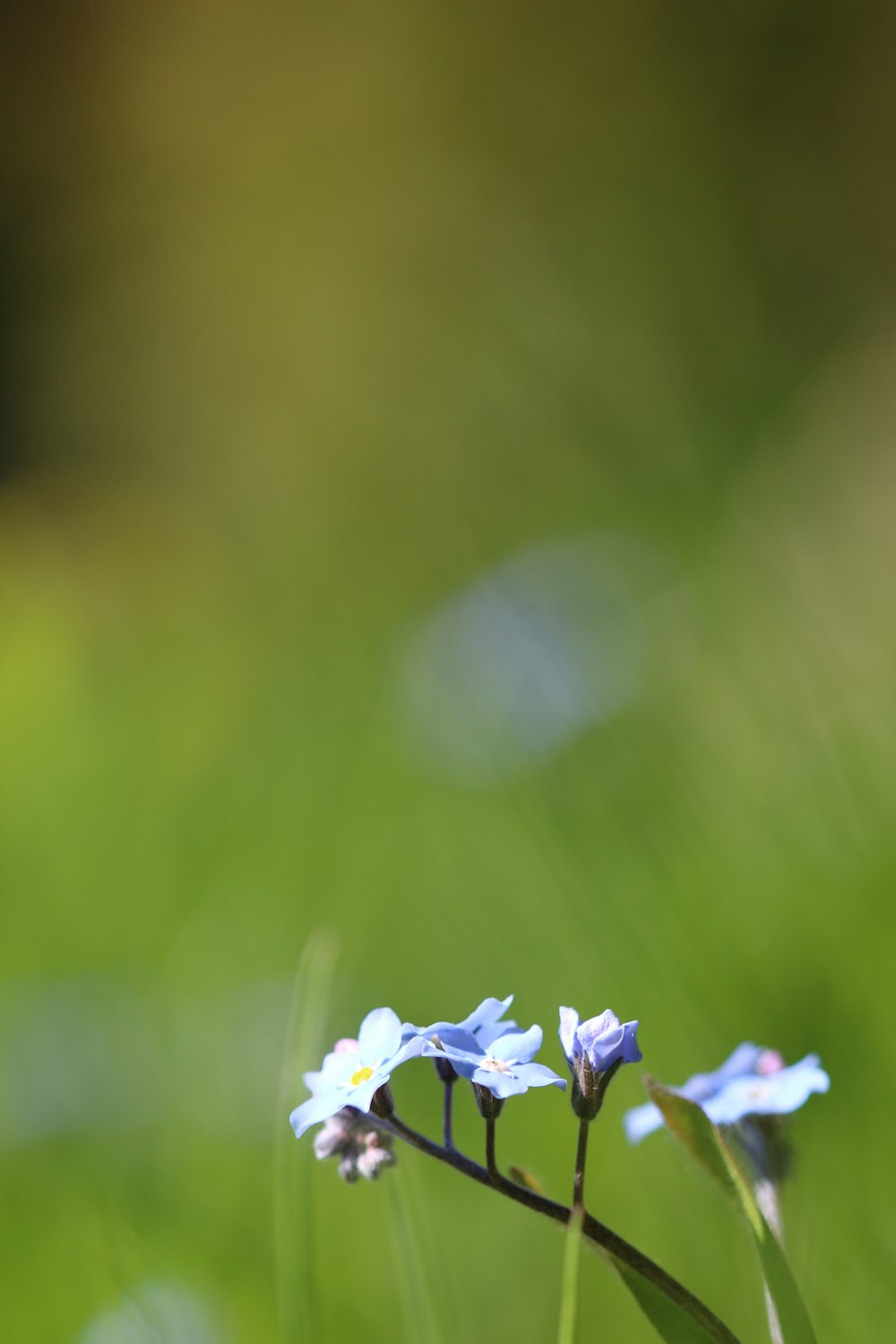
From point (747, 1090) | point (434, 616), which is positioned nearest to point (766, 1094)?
point (747, 1090)

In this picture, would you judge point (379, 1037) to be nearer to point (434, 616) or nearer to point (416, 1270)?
point (416, 1270)

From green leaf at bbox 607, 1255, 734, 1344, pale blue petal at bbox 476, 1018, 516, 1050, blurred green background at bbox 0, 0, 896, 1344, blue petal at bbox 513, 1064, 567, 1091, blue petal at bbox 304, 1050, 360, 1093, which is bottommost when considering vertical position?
green leaf at bbox 607, 1255, 734, 1344

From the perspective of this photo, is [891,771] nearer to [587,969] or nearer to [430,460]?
[587,969]

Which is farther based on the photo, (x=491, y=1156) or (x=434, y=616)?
(x=434, y=616)

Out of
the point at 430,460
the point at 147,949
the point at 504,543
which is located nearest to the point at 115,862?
the point at 147,949

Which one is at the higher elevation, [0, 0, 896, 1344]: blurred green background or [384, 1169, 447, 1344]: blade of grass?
[0, 0, 896, 1344]: blurred green background

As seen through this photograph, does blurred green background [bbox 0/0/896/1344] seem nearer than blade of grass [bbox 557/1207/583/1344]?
No

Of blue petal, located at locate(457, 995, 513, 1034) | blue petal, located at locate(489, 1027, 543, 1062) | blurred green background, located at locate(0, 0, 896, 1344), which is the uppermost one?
blurred green background, located at locate(0, 0, 896, 1344)
